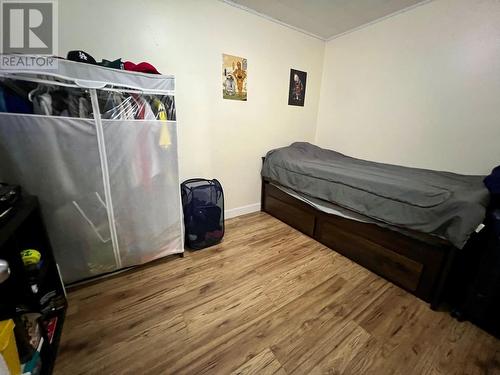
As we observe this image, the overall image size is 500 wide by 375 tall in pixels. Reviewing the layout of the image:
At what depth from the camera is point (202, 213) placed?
180 cm

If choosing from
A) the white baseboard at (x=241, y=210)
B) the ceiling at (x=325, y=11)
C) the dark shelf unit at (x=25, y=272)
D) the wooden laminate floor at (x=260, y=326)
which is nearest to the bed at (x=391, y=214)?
the wooden laminate floor at (x=260, y=326)

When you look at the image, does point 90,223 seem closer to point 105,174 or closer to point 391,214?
point 105,174

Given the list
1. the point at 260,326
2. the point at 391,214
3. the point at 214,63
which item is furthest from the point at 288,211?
the point at 214,63

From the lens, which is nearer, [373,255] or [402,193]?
[402,193]

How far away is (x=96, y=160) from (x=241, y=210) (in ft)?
5.40

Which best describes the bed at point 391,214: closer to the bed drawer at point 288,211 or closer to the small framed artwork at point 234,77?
the bed drawer at point 288,211

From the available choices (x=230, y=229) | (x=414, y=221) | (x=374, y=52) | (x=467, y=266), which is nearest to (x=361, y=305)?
(x=414, y=221)

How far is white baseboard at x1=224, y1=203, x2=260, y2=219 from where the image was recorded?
2476 millimetres

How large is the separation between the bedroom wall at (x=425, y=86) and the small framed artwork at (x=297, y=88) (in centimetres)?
42

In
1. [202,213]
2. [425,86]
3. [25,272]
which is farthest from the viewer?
[425,86]

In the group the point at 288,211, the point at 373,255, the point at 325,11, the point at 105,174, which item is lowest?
the point at 373,255

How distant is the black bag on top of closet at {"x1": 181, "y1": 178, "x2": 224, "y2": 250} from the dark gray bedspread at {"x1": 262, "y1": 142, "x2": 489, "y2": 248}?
0.81 meters

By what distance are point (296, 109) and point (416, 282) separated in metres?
2.22

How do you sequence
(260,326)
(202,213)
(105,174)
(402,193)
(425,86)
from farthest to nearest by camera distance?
(425,86)
(202,213)
(402,193)
(105,174)
(260,326)
